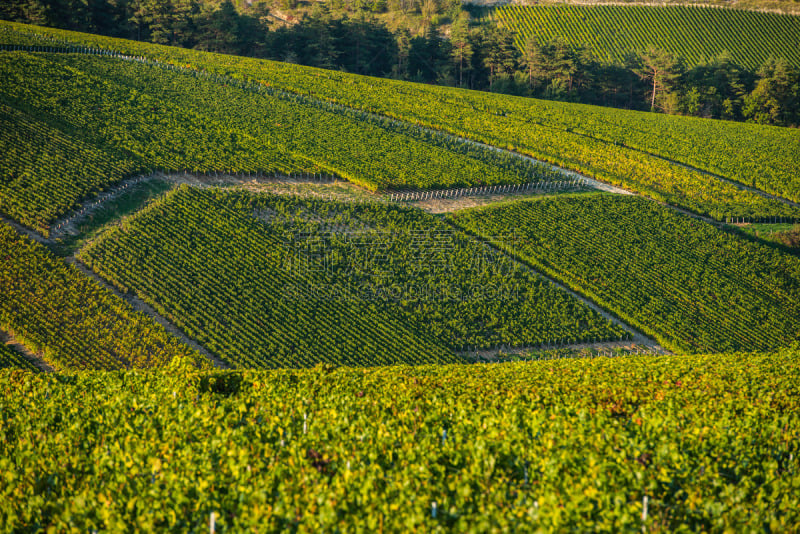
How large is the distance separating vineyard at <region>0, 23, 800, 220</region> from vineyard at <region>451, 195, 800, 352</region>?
252 inches

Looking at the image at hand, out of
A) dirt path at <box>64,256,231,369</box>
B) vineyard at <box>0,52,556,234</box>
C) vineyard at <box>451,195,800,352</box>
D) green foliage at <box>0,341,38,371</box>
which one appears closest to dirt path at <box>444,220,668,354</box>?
vineyard at <box>451,195,800,352</box>

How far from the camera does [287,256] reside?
45.0 metres

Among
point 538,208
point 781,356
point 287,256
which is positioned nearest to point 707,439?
point 781,356

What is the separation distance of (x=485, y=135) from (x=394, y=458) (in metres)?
65.3

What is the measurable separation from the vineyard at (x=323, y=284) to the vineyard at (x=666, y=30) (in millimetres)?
85019

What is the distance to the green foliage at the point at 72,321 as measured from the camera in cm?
3312

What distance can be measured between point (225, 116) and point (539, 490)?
204 feet

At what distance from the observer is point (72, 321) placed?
116 ft

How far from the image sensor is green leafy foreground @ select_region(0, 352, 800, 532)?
12672 millimetres

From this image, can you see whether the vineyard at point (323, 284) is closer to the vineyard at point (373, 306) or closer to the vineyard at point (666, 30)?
the vineyard at point (373, 306)

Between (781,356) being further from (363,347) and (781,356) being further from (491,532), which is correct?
(491,532)

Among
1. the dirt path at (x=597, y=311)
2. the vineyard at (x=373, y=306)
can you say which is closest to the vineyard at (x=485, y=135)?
the vineyard at (x=373, y=306)

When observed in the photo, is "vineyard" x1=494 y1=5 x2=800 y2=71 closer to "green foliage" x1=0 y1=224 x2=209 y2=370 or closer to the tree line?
the tree line

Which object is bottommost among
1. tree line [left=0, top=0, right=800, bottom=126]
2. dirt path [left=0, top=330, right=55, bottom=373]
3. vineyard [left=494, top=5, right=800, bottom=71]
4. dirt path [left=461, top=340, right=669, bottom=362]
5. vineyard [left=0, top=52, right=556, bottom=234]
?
dirt path [left=461, top=340, right=669, bottom=362]
